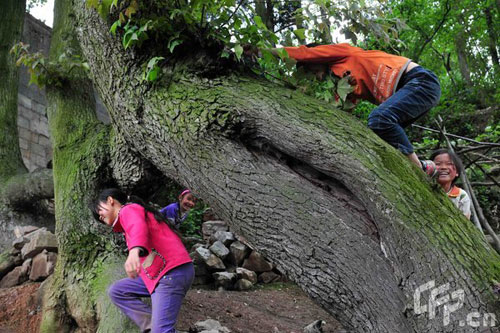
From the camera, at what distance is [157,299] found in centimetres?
292

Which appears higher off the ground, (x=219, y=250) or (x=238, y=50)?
(x=238, y=50)

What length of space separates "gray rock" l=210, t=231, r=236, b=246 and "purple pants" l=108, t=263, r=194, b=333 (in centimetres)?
312

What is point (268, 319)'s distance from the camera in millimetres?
4531

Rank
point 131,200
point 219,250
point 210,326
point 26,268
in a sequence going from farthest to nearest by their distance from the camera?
1. point 219,250
2. point 26,268
3. point 210,326
4. point 131,200

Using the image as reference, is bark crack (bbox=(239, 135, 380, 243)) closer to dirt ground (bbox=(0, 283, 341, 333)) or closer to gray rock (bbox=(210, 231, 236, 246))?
dirt ground (bbox=(0, 283, 341, 333))

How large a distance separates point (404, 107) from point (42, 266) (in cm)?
389

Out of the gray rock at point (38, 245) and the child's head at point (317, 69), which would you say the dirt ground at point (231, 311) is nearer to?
the gray rock at point (38, 245)

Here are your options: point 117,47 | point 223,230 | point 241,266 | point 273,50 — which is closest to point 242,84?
point 273,50

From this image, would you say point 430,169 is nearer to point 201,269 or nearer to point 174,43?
point 174,43

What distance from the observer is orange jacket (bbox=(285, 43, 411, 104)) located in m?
2.88

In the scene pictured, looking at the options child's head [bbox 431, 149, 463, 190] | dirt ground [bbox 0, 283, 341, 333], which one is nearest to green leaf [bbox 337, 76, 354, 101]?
child's head [bbox 431, 149, 463, 190]

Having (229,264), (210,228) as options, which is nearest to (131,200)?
(229,264)

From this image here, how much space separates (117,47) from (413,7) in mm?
8420

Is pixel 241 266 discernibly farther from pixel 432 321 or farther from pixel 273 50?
pixel 432 321
